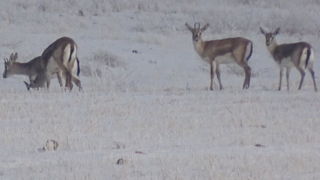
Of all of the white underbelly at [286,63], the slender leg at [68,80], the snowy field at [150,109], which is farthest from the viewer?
the white underbelly at [286,63]

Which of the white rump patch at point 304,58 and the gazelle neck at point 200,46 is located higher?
the gazelle neck at point 200,46

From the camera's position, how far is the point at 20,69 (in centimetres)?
2275

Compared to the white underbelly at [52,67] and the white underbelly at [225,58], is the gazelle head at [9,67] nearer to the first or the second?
the white underbelly at [52,67]

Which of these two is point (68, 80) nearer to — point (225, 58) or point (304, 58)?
point (225, 58)

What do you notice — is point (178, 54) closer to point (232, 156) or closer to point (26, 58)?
point (26, 58)

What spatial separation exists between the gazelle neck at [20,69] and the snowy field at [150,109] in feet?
2.95

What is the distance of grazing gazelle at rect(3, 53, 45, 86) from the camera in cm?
2184

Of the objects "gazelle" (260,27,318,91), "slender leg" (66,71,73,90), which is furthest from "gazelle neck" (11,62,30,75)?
"gazelle" (260,27,318,91)

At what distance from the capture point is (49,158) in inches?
433

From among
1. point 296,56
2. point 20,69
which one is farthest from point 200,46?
point 20,69

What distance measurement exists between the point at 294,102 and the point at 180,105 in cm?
205

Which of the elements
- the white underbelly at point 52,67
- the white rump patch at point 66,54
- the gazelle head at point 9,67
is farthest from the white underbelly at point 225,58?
the gazelle head at point 9,67

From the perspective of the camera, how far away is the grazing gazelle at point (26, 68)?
21.8 m

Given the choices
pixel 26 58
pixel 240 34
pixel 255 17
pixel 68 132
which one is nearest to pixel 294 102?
pixel 68 132
